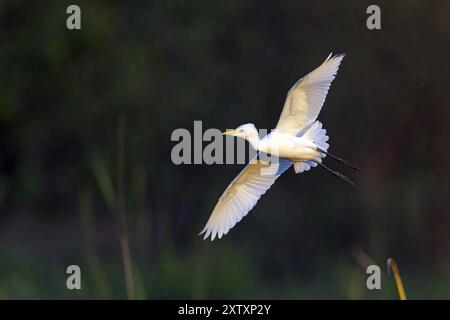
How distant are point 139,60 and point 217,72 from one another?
804 mm

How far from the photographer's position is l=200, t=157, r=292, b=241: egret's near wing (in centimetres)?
508

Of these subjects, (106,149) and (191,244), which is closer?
(191,244)

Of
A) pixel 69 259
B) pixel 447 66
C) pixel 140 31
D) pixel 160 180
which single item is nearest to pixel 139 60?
pixel 140 31

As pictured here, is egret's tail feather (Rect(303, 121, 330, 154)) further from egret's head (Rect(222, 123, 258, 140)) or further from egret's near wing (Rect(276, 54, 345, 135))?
egret's head (Rect(222, 123, 258, 140))

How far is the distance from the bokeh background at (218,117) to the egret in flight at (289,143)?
254 cm

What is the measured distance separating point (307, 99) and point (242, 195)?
2.20 ft

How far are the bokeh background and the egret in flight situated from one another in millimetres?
2540

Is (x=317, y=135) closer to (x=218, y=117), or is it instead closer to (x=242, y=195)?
(x=242, y=195)

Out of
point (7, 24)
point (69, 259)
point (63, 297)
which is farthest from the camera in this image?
point (7, 24)

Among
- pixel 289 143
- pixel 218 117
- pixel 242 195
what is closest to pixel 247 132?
pixel 289 143

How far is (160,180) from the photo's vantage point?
9.07 meters

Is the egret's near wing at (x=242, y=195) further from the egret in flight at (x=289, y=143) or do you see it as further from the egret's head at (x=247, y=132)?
the egret's head at (x=247, y=132)

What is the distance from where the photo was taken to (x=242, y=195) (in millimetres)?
5184
